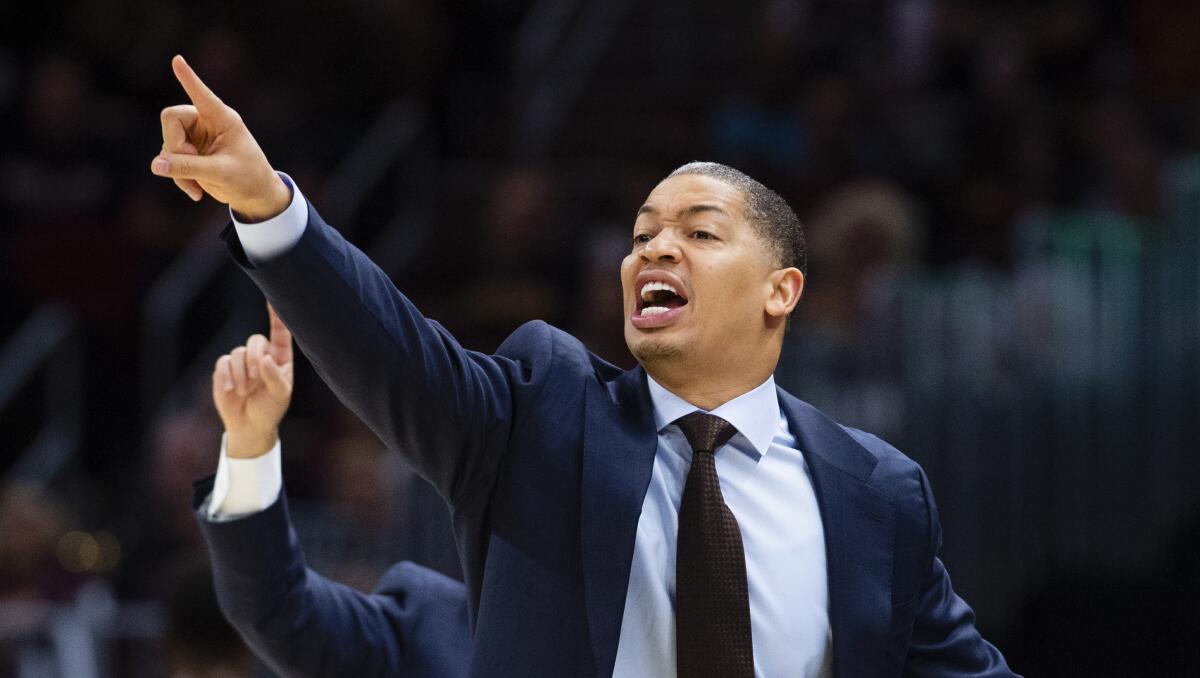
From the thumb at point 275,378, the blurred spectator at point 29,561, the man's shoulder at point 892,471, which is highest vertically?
the thumb at point 275,378

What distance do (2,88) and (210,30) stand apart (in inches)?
41.3

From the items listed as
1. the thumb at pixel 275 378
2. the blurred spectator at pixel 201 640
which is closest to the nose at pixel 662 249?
the thumb at pixel 275 378

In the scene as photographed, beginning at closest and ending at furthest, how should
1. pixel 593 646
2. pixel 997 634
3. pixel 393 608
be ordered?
1. pixel 593 646
2. pixel 393 608
3. pixel 997 634

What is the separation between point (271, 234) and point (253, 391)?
1.11m

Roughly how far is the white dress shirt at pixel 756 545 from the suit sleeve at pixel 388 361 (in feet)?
1.02

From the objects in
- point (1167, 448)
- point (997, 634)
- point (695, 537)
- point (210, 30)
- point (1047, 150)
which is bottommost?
point (997, 634)

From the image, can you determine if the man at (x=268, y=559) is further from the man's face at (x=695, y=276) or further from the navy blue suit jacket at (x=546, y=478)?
the man's face at (x=695, y=276)

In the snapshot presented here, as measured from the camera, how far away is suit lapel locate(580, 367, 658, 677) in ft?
9.30

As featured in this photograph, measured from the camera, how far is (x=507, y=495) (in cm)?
293

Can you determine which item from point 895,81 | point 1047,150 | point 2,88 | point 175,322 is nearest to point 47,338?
point 175,322

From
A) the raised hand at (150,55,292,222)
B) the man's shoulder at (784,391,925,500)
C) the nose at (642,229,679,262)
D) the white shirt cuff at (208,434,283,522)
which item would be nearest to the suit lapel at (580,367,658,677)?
the nose at (642,229,679,262)

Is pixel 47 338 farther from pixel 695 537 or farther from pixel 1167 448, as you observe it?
pixel 695 537

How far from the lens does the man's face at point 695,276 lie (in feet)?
9.97

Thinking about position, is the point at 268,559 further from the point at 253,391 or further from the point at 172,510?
the point at 172,510
